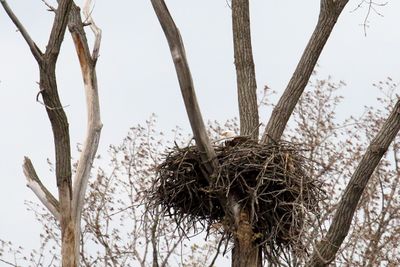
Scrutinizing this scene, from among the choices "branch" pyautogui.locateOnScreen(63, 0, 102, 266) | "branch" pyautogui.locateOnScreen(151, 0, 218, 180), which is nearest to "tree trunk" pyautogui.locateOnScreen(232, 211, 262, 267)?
"branch" pyautogui.locateOnScreen(151, 0, 218, 180)

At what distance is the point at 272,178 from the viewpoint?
6.84m

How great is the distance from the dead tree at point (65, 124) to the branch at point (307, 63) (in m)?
1.48

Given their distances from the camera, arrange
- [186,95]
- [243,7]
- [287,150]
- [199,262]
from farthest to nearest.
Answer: [199,262] → [243,7] → [287,150] → [186,95]

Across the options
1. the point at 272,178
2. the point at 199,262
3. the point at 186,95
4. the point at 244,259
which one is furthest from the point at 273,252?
the point at 199,262

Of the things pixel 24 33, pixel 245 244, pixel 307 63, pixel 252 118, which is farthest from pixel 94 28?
pixel 245 244

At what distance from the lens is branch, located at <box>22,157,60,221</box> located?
786cm

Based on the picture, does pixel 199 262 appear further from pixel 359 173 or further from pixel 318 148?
pixel 359 173

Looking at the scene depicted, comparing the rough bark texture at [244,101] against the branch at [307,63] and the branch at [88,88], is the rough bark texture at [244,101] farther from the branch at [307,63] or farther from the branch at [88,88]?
the branch at [88,88]

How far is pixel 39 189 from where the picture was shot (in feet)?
26.0

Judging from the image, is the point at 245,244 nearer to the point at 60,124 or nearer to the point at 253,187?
the point at 253,187

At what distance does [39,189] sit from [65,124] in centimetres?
71

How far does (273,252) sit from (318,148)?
226 inches

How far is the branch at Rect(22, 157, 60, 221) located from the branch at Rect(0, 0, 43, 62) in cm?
106

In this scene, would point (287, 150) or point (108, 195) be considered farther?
point (108, 195)
